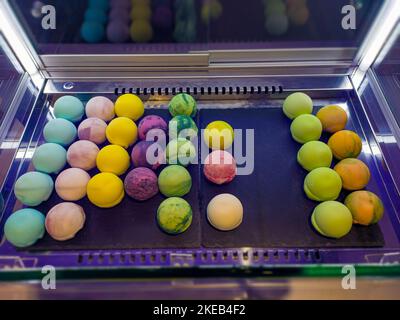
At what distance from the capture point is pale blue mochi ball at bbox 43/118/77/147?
934 millimetres

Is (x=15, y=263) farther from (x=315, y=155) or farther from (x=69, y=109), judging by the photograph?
(x=315, y=155)

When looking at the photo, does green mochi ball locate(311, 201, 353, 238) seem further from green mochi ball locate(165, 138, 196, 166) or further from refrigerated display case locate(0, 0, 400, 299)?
green mochi ball locate(165, 138, 196, 166)

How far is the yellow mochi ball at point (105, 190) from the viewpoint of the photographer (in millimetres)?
826

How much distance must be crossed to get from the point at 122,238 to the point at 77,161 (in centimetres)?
24

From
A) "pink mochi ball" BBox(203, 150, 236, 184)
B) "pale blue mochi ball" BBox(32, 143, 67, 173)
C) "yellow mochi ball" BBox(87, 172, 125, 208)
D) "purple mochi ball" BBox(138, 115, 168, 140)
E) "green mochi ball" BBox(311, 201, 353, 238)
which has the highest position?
"purple mochi ball" BBox(138, 115, 168, 140)

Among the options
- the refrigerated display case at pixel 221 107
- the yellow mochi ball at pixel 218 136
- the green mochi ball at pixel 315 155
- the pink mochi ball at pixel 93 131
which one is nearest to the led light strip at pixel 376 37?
the refrigerated display case at pixel 221 107

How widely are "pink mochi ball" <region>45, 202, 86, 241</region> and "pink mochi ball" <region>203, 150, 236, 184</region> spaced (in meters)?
0.33

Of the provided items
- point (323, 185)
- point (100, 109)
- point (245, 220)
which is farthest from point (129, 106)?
point (323, 185)

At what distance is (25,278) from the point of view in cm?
74

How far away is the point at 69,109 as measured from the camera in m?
0.98

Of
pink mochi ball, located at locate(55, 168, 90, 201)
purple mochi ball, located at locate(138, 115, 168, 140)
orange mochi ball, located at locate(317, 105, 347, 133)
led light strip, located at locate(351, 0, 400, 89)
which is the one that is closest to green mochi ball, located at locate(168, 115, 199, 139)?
purple mochi ball, located at locate(138, 115, 168, 140)

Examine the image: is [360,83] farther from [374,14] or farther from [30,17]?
[30,17]

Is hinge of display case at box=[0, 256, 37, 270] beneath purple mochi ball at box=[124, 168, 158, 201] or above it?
beneath
